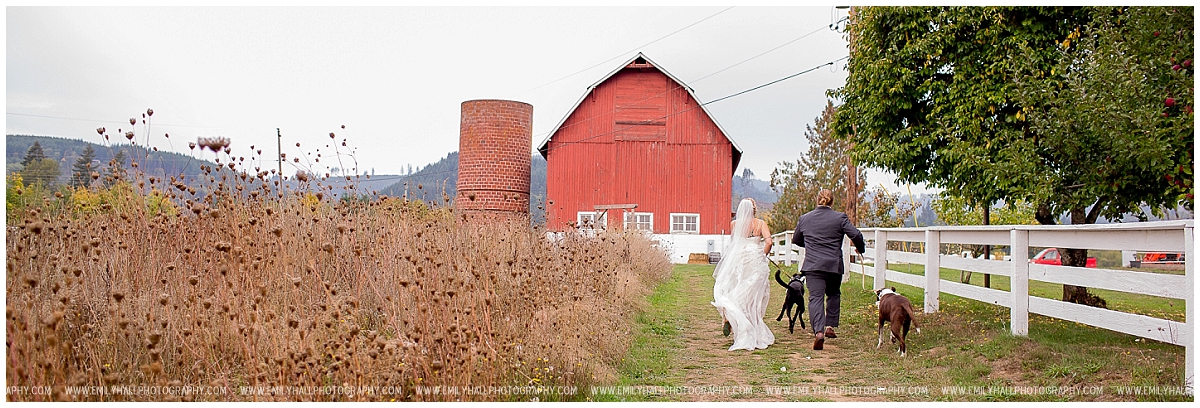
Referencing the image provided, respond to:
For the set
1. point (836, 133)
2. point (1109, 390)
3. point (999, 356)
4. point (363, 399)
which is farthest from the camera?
point (836, 133)

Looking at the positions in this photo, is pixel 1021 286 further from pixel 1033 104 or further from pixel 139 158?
pixel 139 158

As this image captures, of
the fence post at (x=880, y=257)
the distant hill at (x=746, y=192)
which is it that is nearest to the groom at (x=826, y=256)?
the fence post at (x=880, y=257)

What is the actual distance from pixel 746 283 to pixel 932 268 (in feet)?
8.67

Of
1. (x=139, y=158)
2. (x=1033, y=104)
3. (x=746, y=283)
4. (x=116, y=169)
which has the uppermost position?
(x=1033, y=104)

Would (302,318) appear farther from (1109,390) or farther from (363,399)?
(1109,390)

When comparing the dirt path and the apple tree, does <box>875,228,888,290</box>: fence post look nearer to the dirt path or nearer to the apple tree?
the apple tree

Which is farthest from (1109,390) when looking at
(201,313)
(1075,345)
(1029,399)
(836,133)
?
(836,133)

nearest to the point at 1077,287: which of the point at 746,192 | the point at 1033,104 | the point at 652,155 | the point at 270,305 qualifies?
the point at 1033,104

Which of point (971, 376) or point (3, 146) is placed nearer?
point (3, 146)

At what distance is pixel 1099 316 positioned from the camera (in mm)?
6332

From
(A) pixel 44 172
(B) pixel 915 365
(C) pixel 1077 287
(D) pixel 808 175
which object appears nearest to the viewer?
(B) pixel 915 365

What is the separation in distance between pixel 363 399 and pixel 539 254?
4.11 meters

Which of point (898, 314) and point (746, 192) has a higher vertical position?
point (746, 192)

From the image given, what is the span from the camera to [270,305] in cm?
544
